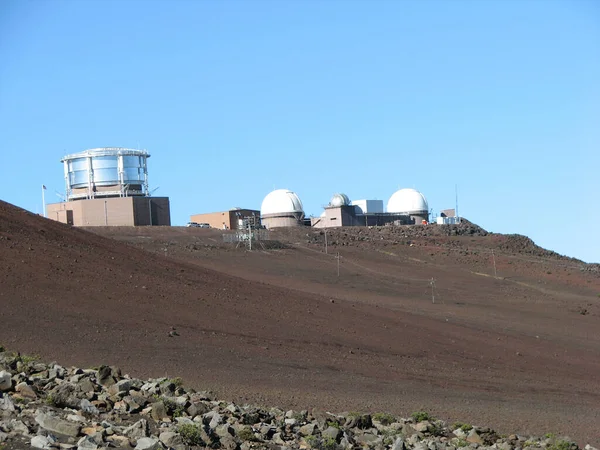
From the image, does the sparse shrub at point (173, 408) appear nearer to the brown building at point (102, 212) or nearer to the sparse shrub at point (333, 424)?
the sparse shrub at point (333, 424)

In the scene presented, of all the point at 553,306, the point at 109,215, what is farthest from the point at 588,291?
the point at 109,215

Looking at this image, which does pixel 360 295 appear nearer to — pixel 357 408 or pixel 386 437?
pixel 357 408

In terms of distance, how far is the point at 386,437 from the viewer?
15.6 metres

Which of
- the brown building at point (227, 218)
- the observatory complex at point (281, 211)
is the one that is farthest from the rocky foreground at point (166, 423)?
the observatory complex at point (281, 211)

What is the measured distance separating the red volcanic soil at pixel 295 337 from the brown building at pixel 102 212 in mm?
22157

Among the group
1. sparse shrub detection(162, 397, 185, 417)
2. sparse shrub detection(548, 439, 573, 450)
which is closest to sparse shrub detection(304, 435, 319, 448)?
sparse shrub detection(162, 397, 185, 417)

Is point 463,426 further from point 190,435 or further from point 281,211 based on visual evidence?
point 281,211

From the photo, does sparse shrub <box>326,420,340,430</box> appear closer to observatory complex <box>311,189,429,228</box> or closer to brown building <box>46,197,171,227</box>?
brown building <box>46,197,171,227</box>

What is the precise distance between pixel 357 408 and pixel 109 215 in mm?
47661

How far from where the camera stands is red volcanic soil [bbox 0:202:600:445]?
20750 mm

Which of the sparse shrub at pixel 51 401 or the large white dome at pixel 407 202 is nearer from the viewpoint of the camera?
the sparse shrub at pixel 51 401

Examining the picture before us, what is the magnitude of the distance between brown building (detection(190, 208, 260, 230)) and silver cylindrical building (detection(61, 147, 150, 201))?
674 centimetres

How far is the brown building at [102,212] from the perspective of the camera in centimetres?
6419

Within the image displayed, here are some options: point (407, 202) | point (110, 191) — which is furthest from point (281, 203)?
point (110, 191)
